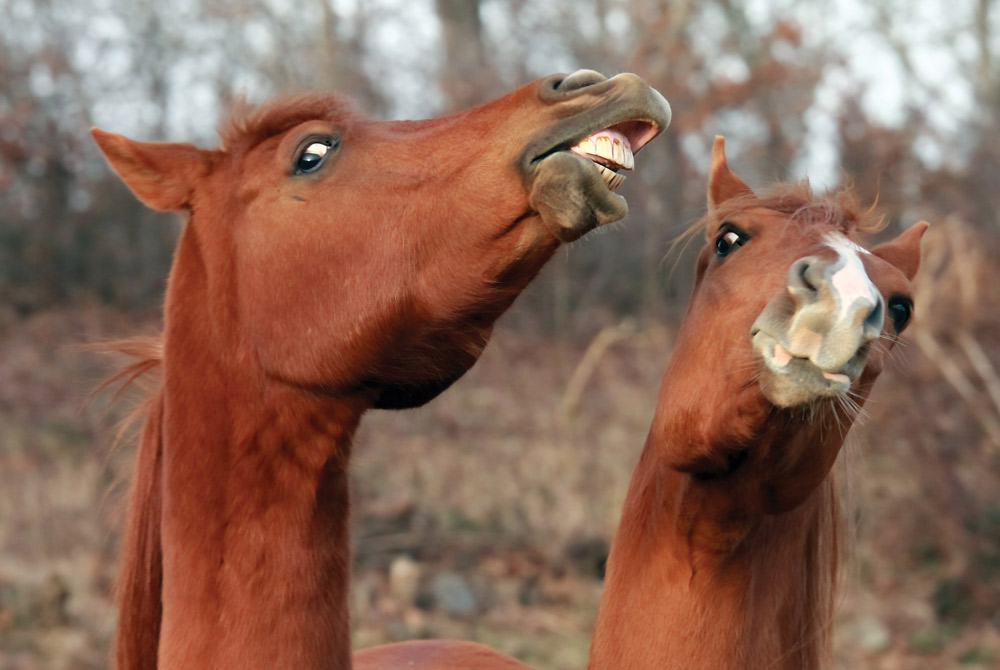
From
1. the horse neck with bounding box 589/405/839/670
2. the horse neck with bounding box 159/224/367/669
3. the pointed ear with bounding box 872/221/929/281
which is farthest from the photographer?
the pointed ear with bounding box 872/221/929/281

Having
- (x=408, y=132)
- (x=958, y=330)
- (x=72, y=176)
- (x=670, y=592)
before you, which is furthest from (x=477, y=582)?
(x=72, y=176)

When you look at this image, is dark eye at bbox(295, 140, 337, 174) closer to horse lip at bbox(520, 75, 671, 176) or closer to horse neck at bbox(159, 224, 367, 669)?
horse neck at bbox(159, 224, 367, 669)

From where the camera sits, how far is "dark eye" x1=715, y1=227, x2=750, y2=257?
10.4 ft

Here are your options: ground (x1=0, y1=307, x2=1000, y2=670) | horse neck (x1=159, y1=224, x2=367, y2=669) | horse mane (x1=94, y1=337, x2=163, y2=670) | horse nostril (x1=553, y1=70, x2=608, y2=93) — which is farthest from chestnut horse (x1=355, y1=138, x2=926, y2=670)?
ground (x1=0, y1=307, x2=1000, y2=670)

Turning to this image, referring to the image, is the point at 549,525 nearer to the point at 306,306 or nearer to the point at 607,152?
the point at 306,306

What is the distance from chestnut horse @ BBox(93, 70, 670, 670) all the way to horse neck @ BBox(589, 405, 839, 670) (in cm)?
77

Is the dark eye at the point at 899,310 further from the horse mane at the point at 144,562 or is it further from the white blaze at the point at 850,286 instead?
the horse mane at the point at 144,562

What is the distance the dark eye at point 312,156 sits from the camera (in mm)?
2867

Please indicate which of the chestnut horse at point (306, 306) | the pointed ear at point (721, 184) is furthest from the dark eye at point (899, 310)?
the chestnut horse at point (306, 306)

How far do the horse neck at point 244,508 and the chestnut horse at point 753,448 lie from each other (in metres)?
0.89

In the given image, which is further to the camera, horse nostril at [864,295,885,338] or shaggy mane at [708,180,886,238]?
shaggy mane at [708,180,886,238]

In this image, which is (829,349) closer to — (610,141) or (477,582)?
(610,141)

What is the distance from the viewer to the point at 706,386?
2924mm

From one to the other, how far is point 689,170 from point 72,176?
25.2ft
